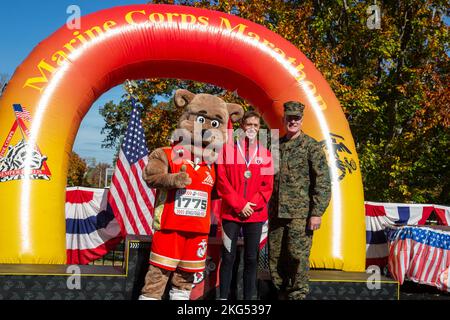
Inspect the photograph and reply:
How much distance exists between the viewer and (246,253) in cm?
313

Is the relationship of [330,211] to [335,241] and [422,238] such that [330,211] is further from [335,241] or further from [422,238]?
[422,238]

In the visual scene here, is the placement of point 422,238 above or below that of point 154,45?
below

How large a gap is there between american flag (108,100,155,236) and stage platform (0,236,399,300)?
216cm

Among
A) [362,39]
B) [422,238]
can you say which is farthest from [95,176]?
[422,238]

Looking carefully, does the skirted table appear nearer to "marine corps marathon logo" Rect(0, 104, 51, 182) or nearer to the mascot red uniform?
the mascot red uniform

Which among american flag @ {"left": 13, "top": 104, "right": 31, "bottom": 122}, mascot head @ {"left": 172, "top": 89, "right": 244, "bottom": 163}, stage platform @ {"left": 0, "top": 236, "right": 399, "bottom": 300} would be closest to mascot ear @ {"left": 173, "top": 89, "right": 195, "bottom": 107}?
mascot head @ {"left": 172, "top": 89, "right": 244, "bottom": 163}

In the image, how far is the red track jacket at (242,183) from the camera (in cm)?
310

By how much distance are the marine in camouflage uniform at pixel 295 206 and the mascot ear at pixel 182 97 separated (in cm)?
75

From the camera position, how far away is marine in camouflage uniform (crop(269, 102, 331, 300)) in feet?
10.3

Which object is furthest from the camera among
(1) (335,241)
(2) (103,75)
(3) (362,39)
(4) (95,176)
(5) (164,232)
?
(4) (95,176)

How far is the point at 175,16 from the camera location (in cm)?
471

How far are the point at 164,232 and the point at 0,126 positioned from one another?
2067 mm

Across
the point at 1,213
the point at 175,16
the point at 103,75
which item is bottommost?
the point at 1,213

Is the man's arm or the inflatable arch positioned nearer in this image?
the man's arm
